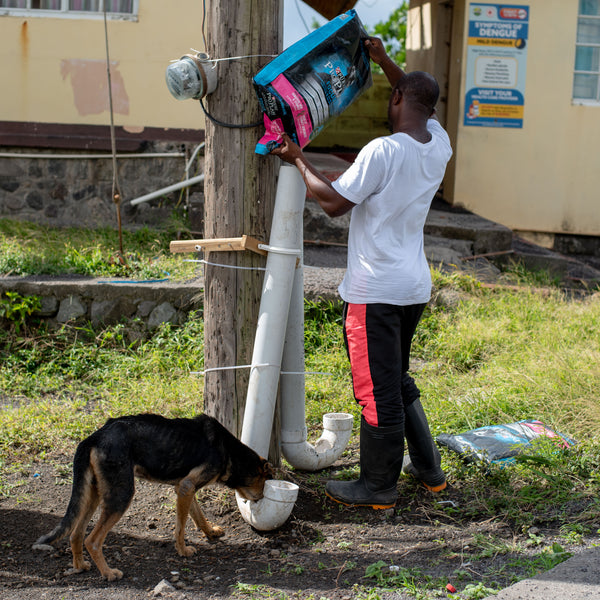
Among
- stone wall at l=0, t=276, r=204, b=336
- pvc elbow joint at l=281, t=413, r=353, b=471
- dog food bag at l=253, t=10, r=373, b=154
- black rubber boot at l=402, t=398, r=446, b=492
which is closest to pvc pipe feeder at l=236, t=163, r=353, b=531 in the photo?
dog food bag at l=253, t=10, r=373, b=154

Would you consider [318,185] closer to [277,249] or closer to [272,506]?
[277,249]

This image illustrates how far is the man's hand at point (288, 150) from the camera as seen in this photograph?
10.7 ft

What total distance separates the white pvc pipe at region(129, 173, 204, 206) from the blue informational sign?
3.62 metres

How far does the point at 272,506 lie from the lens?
3213 millimetres

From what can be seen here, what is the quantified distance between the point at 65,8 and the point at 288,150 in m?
5.69

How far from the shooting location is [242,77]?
3391mm

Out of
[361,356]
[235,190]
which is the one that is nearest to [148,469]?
[361,356]

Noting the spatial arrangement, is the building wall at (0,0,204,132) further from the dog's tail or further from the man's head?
the dog's tail

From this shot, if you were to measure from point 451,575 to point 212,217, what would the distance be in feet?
6.43

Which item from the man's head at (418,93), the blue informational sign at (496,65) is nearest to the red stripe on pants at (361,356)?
the man's head at (418,93)

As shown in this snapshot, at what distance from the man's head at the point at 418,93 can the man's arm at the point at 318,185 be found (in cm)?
51

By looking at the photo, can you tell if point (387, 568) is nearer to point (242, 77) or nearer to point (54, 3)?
point (242, 77)

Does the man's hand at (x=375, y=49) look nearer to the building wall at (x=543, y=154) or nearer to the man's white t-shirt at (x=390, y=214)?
the man's white t-shirt at (x=390, y=214)

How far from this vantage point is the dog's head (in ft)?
10.5
